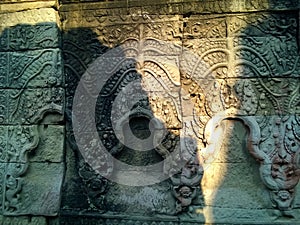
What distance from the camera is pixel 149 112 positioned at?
3312mm

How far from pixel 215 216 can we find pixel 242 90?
1186 mm

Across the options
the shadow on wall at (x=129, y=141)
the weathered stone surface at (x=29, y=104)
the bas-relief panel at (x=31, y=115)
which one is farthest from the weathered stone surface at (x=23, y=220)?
the weathered stone surface at (x=29, y=104)

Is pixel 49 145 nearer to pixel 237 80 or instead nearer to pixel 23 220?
pixel 23 220

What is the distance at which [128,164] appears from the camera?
11.0ft

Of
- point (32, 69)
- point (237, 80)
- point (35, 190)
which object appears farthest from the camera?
point (32, 69)

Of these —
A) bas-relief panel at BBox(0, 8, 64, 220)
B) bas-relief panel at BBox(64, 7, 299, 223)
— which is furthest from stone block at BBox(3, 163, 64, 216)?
bas-relief panel at BBox(64, 7, 299, 223)

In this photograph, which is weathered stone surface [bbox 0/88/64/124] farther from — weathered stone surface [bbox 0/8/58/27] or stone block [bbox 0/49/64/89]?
weathered stone surface [bbox 0/8/58/27]

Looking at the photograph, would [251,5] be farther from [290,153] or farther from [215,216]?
[215,216]

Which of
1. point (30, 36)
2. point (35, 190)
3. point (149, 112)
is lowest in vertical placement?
point (35, 190)

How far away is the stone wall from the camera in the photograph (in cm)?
318

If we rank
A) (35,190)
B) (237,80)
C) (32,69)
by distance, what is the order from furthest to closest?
(32,69)
(35,190)
(237,80)

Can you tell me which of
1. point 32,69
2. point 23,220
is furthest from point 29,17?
point 23,220

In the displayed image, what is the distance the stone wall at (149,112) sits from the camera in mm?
3178

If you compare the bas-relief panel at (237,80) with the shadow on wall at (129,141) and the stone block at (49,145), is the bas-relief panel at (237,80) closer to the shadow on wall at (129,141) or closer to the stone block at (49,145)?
the shadow on wall at (129,141)
